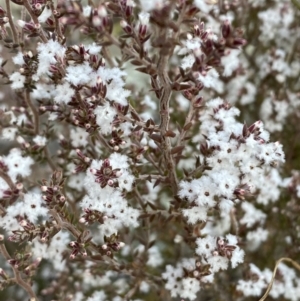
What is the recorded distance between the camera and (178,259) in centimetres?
239

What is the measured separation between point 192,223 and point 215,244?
128 millimetres

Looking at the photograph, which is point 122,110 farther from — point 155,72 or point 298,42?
point 298,42

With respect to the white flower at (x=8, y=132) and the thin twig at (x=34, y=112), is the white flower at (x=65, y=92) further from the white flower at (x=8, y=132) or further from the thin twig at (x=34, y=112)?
the white flower at (x=8, y=132)

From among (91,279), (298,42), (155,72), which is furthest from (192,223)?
(298,42)

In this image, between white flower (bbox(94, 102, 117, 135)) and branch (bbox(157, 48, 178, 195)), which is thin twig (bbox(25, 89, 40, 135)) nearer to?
white flower (bbox(94, 102, 117, 135))

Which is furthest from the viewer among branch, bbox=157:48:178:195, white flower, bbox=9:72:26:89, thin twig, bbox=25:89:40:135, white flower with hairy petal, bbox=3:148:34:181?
thin twig, bbox=25:89:40:135

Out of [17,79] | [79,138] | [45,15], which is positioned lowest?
[79,138]

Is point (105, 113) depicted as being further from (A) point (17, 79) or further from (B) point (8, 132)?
(B) point (8, 132)

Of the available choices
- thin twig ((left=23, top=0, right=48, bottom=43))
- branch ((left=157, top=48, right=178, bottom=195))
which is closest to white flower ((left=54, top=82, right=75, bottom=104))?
thin twig ((left=23, top=0, right=48, bottom=43))

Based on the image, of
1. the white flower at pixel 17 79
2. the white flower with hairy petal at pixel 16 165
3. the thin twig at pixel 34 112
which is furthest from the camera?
the thin twig at pixel 34 112

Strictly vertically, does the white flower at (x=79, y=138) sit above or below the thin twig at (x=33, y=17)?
below

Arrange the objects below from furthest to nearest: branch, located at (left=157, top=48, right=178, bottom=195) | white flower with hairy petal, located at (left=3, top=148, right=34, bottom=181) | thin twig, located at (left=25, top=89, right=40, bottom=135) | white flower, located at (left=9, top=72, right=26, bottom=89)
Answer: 1. thin twig, located at (left=25, top=89, right=40, bottom=135)
2. white flower, located at (left=9, top=72, right=26, bottom=89)
3. white flower with hairy petal, located at (left=3, top=148, right=34, bottom=181)
4. branch, located at (left=157, top=48, right=178, bottom=195)

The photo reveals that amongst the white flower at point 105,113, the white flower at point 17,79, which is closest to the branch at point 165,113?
the white flower at point 105,113

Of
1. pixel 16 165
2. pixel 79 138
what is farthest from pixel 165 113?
pixel 79 138
